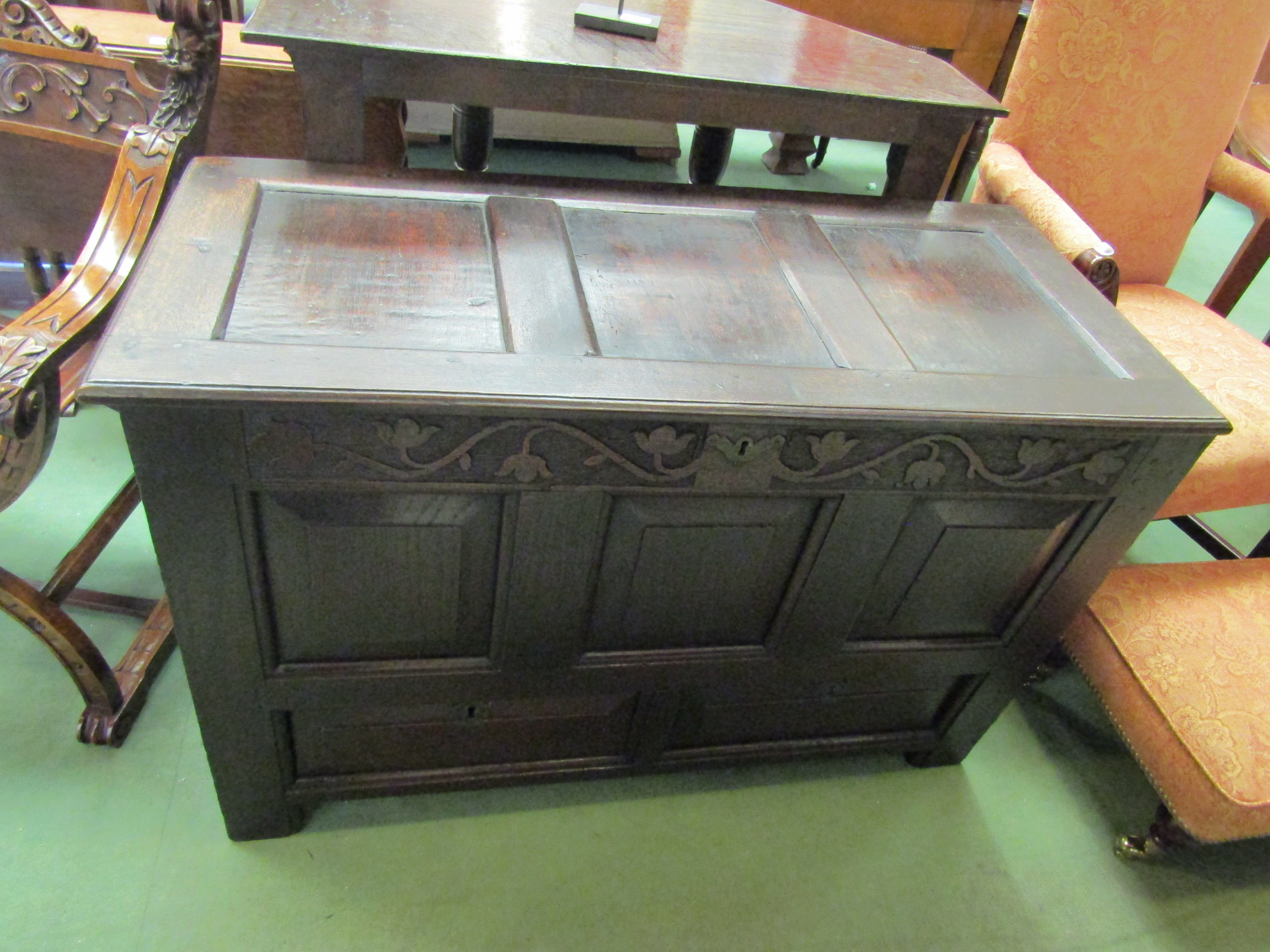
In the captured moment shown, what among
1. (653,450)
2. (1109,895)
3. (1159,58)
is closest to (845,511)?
(653,450)

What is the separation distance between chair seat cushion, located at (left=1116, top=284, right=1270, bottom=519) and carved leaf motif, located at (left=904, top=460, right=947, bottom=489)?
1.93ft

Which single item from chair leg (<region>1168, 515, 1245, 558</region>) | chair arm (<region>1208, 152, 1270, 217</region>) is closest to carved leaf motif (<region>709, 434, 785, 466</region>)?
chair leg (<region>1168, 515, 1245, 558</region>)

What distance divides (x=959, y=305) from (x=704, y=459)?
0.43 m

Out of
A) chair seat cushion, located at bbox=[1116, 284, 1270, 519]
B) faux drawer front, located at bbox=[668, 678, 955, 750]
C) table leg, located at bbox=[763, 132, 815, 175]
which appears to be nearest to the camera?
faux drawer front, located at bbox=[668, 678, 955, 750]

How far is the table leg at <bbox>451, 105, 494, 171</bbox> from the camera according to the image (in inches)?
57.0

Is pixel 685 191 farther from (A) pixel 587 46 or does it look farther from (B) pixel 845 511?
(B) pixel 845 511

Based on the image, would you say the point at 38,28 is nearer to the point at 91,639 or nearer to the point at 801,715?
the point at 91,639

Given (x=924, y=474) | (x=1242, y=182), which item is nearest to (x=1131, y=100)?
(x=1242, y=182)

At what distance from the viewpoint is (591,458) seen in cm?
87

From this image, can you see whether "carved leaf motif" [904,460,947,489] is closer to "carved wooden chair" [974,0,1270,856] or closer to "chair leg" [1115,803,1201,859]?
"carved wooden chair" [974,0,1270,856]

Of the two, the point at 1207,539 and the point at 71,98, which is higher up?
the point at 71,98

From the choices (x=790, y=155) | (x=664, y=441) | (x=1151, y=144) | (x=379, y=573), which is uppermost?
(x=1151, y=144)

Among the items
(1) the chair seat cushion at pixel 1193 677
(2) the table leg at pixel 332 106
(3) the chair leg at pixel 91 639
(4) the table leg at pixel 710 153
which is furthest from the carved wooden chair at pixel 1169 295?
(3) the chair leg at pixel 91 639

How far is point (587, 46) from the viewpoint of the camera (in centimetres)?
118
